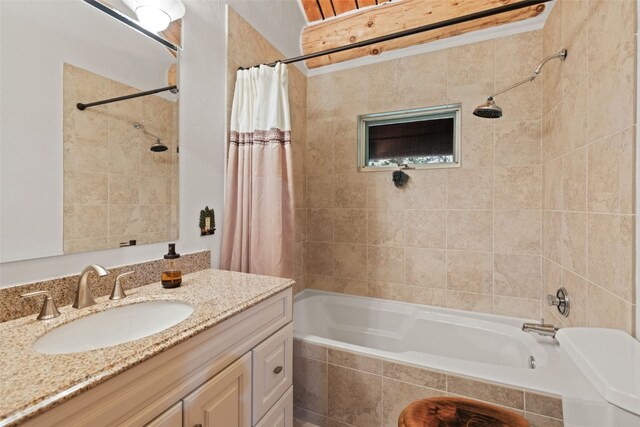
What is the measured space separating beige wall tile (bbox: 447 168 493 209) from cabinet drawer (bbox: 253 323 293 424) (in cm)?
151

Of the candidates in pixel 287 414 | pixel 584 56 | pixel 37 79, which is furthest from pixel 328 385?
pixel 584 56

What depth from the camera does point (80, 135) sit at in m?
1.04

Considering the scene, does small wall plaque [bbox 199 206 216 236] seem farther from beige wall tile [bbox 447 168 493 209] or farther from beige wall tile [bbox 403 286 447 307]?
beige wall tile [bbox 447 168 493 209]

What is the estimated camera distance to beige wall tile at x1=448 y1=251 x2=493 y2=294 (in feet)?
6.52

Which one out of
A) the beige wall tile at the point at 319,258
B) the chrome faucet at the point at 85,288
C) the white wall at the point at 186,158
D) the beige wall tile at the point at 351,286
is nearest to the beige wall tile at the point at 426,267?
the beige wall tile at the point at 351,286

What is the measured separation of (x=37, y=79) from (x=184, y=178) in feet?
2.08

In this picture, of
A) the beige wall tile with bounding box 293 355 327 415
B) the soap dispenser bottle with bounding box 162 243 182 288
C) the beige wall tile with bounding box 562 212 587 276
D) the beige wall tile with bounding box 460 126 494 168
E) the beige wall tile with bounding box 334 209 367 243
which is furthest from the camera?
the beige wall tile with bounding box 334 209 367 243

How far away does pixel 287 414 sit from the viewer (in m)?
1.28

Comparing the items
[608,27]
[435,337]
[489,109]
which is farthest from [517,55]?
[435,337]

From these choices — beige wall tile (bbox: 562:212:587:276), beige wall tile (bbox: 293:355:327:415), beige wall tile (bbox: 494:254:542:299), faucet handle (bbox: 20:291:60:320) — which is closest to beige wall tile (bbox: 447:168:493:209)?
beige wall tile (bbox: 494:254:542:299)

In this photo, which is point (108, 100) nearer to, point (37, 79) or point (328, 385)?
point (37, 79)

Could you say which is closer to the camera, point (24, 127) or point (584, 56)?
point (24, 127)

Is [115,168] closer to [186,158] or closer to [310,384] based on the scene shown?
[186,158]

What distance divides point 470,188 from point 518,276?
0.68 metres
